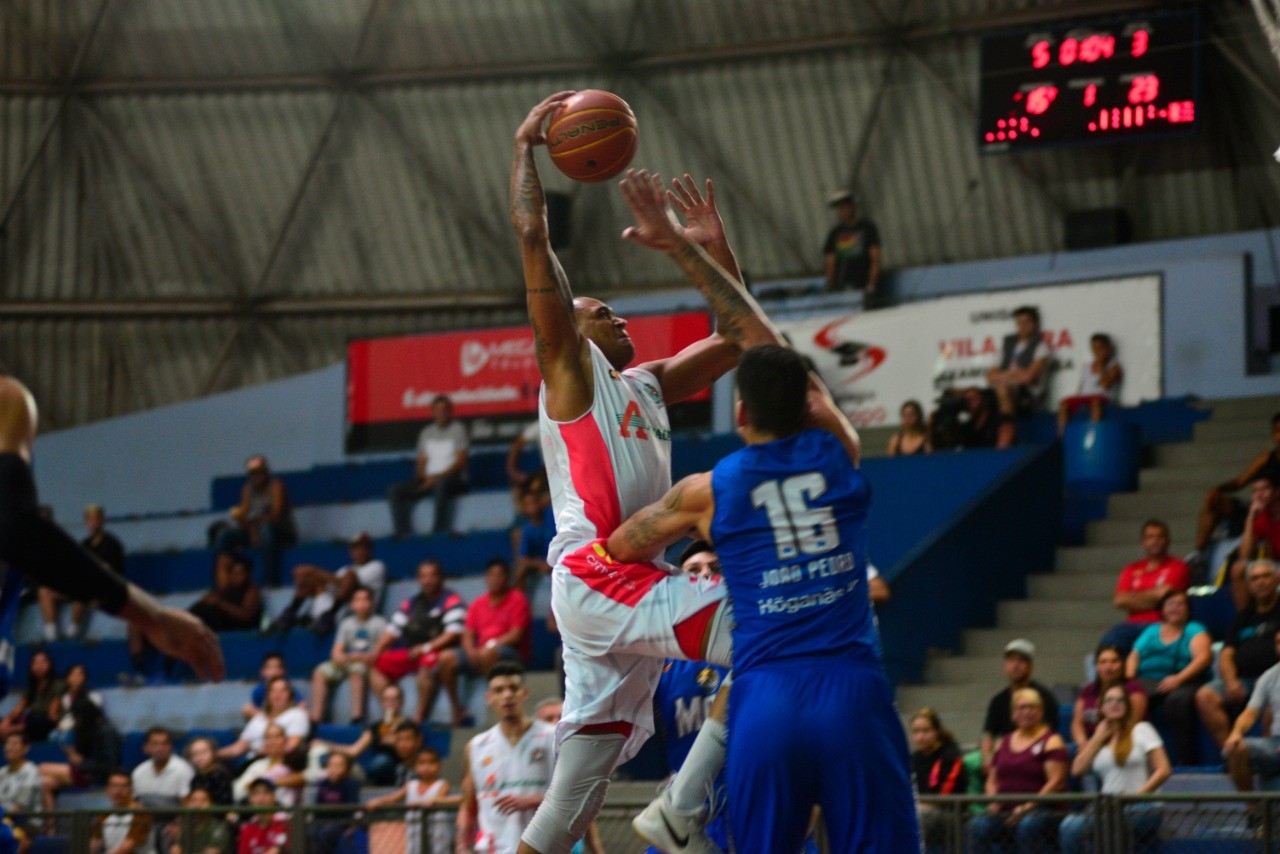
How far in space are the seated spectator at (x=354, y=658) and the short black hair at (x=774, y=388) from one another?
10893 millimetres

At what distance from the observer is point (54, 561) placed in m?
4.18

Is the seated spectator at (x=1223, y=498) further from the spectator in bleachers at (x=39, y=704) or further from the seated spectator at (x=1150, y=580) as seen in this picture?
the spectator in bleachers at (x=39, y=704)

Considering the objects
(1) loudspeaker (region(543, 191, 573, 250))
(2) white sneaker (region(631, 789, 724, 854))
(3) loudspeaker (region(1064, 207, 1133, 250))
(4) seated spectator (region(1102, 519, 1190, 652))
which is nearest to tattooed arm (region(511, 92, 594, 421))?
(2) white sneaker (region(631, 789, 724, 854))

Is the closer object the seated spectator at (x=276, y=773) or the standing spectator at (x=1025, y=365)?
the seated spectator at (x=276, y=773)

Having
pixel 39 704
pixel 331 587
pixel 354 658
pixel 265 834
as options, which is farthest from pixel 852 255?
pixel 265 834

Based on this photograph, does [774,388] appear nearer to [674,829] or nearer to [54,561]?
[674,829]

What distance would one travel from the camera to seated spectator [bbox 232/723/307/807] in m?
13.5

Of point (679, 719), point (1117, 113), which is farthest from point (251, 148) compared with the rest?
point (679, 719)

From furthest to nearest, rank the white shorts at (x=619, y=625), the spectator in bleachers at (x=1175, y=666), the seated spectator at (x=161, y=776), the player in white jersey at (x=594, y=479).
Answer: the seated spectator at (x=161, y=776)
the spectator in bleachers at (x=1175, y=666)
the player in white jersey at (x=594, y=479)
the white shorts at (x=619, y=625)

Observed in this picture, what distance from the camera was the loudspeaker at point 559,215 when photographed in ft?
72.4

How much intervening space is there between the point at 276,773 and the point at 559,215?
10.1 m

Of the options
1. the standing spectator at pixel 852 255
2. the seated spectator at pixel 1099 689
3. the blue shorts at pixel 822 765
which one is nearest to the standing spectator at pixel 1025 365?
the standing spectator at pixel 852 255

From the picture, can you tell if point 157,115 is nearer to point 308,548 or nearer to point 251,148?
point 251,148

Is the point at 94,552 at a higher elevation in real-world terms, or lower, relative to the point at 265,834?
higher
